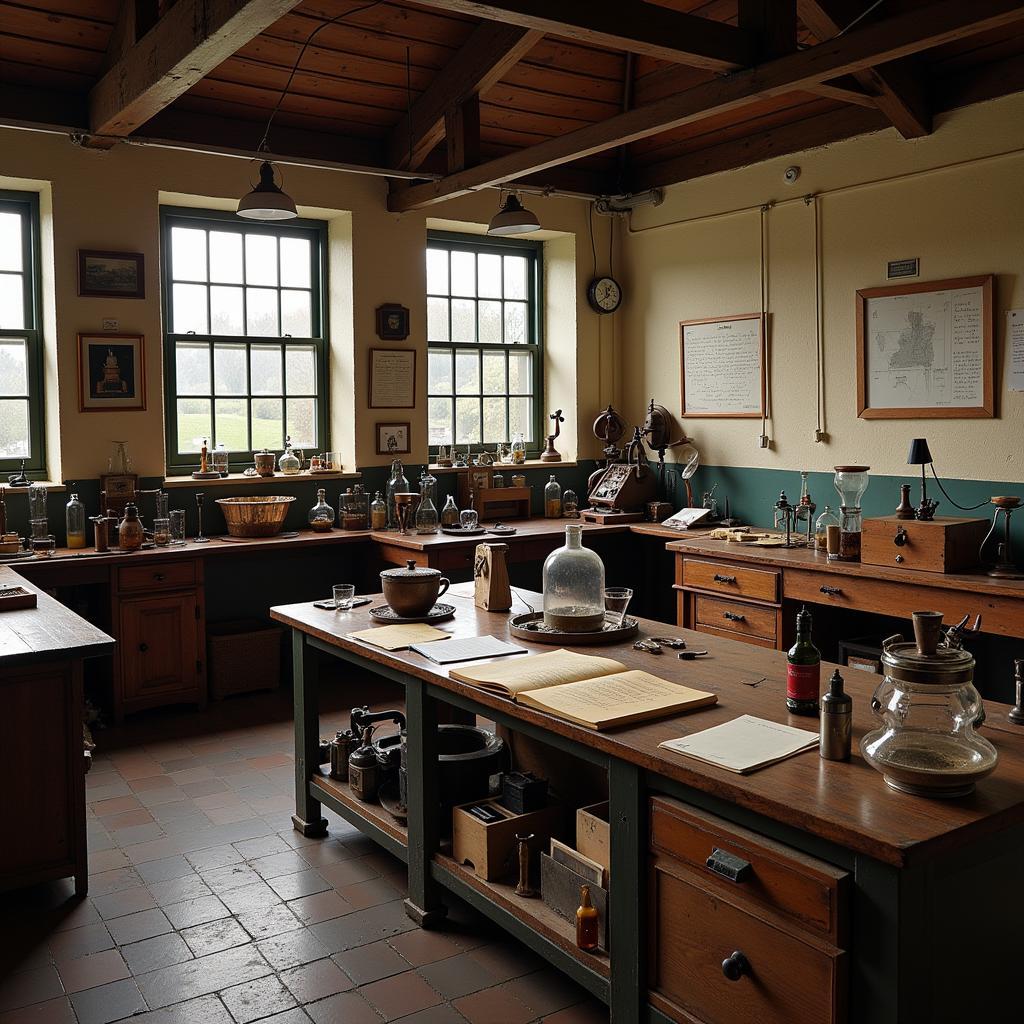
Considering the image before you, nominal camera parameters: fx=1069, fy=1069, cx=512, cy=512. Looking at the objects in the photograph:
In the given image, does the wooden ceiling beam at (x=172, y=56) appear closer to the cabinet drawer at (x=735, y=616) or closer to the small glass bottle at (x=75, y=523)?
the small glass bottle at (x=75, y=523)

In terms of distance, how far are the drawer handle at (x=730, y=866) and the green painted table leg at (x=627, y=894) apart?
262 millimetres

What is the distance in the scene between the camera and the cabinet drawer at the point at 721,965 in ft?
6.93

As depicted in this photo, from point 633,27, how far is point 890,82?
168cm

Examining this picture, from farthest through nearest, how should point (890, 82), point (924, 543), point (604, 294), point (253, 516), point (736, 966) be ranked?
point (604, 294) → point (253, 516) → point (890, 82) → point (924, 543) → point (736, 966)

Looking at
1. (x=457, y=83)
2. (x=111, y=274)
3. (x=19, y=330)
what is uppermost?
(x=457, y=83)

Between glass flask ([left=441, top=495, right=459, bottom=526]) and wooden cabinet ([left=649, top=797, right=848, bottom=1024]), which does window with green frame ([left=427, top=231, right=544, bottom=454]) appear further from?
wooden cabinet ([left=649, top=797, right=848, bottom=1024])

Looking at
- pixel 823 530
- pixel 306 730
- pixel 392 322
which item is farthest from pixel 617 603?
pixel 392 322

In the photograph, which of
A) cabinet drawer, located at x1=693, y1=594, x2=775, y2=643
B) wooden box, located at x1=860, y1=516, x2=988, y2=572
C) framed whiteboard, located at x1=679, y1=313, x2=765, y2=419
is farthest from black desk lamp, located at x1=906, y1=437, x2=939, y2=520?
framed whiteboard, located at x1=679, y1=313, x2=765, y2=419

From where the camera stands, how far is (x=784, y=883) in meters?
2.17

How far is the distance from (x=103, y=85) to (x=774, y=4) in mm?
3333

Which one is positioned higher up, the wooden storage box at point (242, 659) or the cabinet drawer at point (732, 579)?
the cabinet drawer at point (732, 579)

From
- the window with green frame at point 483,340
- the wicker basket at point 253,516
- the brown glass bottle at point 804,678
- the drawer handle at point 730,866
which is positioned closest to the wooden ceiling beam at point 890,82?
the window with green frame at point 483,340

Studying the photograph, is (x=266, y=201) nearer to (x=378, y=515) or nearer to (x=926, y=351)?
(x=378, y=515)

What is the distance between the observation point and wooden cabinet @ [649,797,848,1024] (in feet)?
6.88
